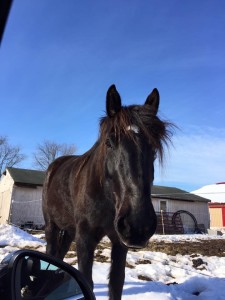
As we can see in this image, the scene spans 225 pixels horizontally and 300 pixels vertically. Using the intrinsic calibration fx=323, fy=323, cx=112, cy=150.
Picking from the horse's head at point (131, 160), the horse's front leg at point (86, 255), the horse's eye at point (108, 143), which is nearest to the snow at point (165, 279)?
the horse's front leg at point (86, 255)

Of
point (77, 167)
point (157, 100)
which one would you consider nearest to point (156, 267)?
point (77, 167)

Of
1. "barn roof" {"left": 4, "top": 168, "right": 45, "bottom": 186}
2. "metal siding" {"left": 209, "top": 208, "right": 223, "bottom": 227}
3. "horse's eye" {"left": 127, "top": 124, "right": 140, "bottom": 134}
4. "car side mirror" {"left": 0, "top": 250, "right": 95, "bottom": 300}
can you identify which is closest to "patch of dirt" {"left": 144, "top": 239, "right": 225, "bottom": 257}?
"horse's eye" {"left": 127, "top": 124, "right": 140, "bottom": 134}

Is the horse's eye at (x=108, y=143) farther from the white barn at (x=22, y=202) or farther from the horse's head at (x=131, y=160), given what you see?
the white barn at (x=22, y=202)

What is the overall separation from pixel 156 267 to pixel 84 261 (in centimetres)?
353

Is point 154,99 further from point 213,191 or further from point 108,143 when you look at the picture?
point 213,191

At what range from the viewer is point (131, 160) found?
2932 mm

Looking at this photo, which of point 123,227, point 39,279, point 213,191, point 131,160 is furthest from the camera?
point 213,191

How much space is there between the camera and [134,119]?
10.8ft

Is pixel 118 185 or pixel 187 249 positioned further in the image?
pixel 187 249

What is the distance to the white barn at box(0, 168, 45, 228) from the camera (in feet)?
82.5

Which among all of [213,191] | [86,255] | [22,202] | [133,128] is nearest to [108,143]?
[133,128]

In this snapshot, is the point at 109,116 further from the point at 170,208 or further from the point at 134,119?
the point at 170,208

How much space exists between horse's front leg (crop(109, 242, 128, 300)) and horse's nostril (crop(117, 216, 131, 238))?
3.91 ft

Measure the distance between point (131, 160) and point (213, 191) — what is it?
57758mm
